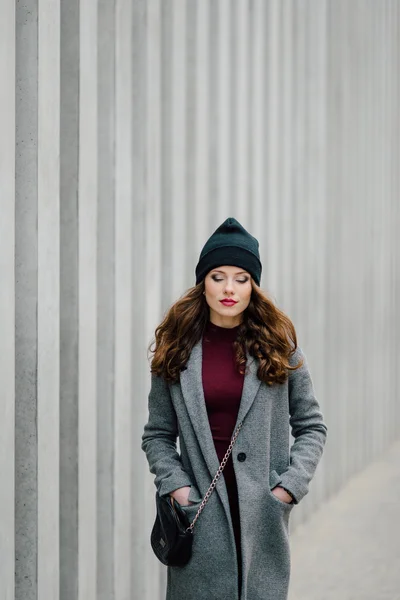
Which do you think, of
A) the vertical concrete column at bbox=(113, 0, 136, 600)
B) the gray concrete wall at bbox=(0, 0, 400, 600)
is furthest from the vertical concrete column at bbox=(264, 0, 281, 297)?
the vertical concrete column at bbox=(113, 0, 136, 600)

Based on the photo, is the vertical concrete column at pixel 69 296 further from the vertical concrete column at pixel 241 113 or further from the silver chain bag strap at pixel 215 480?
the vertical concrete column at pixel 241 113

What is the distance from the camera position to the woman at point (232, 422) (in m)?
2.49

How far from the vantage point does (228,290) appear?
2.54 metres

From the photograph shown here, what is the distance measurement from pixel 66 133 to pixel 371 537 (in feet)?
12.1

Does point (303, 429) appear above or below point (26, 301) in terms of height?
below

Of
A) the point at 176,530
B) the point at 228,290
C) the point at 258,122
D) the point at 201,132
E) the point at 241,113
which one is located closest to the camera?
the point at 176,530

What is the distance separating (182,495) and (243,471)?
19 centimetres

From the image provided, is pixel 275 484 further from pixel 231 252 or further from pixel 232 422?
pixel 231 252

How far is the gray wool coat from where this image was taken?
2.48 m

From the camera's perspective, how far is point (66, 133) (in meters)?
3.42

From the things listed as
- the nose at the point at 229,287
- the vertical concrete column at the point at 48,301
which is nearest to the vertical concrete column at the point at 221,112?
the vertical concrete column at the point at 48,301

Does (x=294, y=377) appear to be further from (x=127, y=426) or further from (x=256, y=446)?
(x=127, y=426)

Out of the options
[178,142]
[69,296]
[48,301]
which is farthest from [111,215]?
[178,142]

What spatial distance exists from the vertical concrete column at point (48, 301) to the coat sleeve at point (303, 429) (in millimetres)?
975
